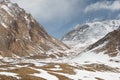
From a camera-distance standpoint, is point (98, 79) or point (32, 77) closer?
point (32, 77)

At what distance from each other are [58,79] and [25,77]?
1286cm

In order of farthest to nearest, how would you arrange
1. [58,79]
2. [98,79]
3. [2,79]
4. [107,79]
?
1. [107,79]
2. [98,79]
3. [58,79]
4. [2,79]

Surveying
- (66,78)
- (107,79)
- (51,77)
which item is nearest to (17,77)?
(51,77)

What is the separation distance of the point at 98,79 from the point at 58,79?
23.1 metres

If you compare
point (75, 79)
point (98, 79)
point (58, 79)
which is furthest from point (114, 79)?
point (58, 79)

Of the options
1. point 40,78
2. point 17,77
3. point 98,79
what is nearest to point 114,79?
point 98,79

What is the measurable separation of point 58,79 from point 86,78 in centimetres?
1736

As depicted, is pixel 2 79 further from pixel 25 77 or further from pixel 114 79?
pixel 114 79

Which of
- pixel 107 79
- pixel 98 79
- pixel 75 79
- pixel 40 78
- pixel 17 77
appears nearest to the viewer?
pixel 17 77

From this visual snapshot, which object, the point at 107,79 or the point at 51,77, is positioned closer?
the point at 51,77

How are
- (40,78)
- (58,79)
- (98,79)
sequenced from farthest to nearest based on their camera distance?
(98,79)
(58,79)
(40,78)

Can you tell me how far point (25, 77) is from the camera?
3199 inches

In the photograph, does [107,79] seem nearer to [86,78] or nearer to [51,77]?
[86,78]

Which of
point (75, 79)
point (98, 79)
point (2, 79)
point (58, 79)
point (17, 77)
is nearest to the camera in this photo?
point (2, 79)
